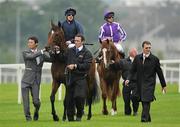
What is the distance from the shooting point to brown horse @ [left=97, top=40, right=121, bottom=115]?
2652cm

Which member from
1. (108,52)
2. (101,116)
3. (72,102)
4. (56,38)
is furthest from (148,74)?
(108,52)

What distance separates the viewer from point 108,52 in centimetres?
2653

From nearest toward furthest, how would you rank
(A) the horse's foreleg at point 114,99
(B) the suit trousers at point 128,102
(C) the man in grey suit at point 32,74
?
1. (C) the man in grey suit at point 32,74
2. (B) the suit trousers at point 128,102
3. (A) the horse's foreleg at point 114,99

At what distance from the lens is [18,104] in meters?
30.8

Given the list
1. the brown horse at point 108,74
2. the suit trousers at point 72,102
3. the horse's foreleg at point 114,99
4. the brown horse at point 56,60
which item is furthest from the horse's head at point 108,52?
the suit trousers at point 72,102

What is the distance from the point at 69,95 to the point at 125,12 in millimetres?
126871

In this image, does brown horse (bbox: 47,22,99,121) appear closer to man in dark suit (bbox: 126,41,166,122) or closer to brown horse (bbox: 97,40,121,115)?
man in dark suit (bbox: 126,41,166,122)

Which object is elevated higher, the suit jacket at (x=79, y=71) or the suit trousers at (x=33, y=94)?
the suit jacket at (x=79, y=71)

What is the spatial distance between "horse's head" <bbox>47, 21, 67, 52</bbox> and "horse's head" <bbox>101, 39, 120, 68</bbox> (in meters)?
3.04

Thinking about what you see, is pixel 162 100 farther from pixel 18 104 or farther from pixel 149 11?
pixel 149 11

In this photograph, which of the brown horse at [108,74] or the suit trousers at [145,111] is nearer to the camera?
the suit trousers at [145,111]

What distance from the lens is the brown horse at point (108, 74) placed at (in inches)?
1044

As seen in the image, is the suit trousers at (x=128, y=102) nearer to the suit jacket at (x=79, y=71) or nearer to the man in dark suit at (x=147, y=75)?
the suit jacket at (x=79, y=71)

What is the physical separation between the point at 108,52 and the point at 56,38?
3.41m
